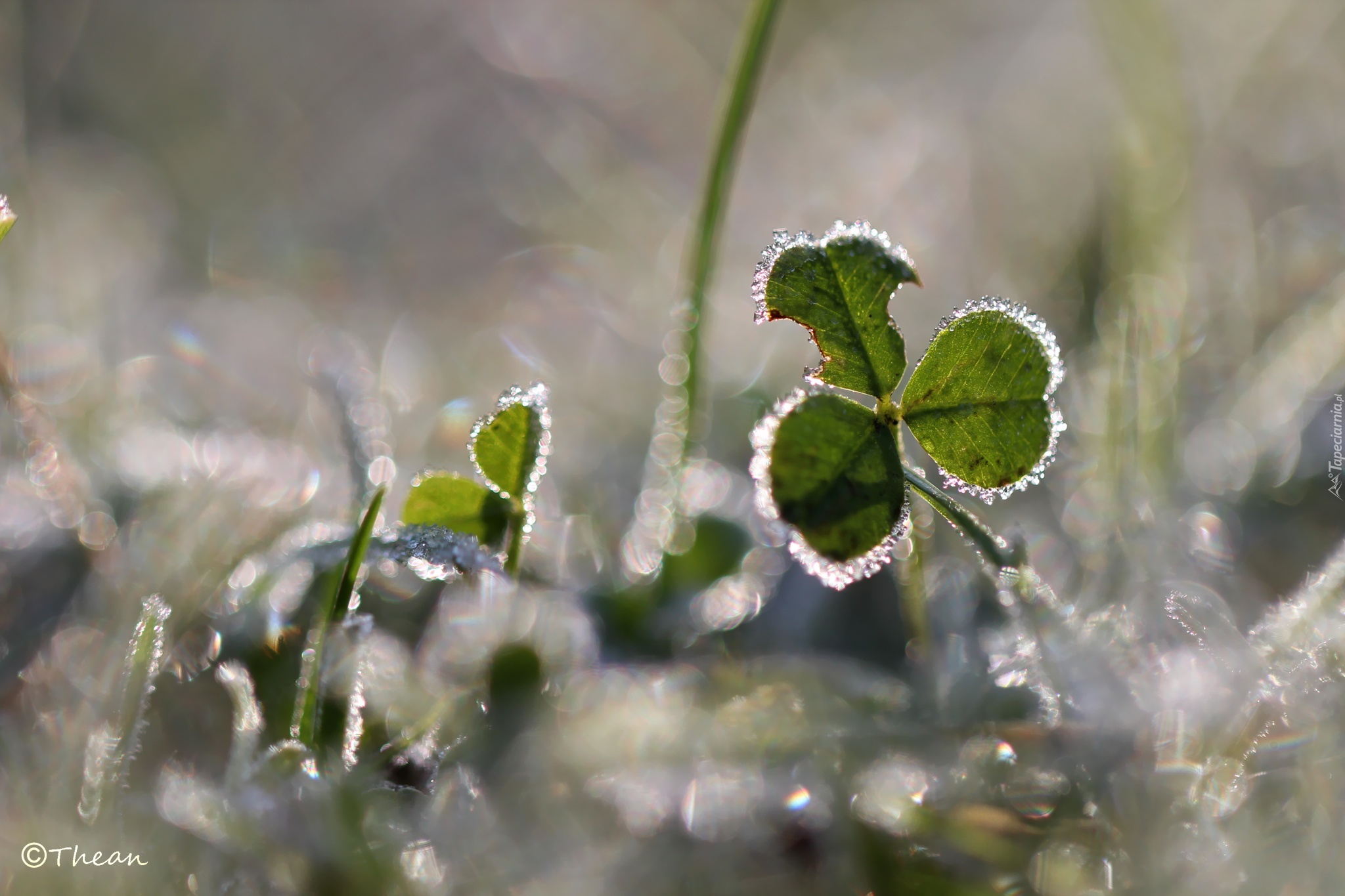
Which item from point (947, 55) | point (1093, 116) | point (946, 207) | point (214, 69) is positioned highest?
point (214, 69)

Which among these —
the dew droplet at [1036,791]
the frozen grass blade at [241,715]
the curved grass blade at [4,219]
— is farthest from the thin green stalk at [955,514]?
the curved grass blade at [4,219]

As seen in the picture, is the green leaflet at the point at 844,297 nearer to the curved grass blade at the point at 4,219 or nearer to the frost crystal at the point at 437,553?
the frost crystal at the point at 437,553

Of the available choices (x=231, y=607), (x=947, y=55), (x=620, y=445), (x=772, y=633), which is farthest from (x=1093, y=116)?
(x=231, y=607)

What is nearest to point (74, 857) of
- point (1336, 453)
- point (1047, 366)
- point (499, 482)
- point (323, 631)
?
point (323, 631)

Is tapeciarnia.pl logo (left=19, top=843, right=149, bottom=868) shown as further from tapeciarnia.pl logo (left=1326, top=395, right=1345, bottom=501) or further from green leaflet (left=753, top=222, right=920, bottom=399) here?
tapeciarnia.pl logo (left=1326, top=395, right=1345, bottom=501)

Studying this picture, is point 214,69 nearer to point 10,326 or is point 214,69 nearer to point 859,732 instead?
point 10,326
